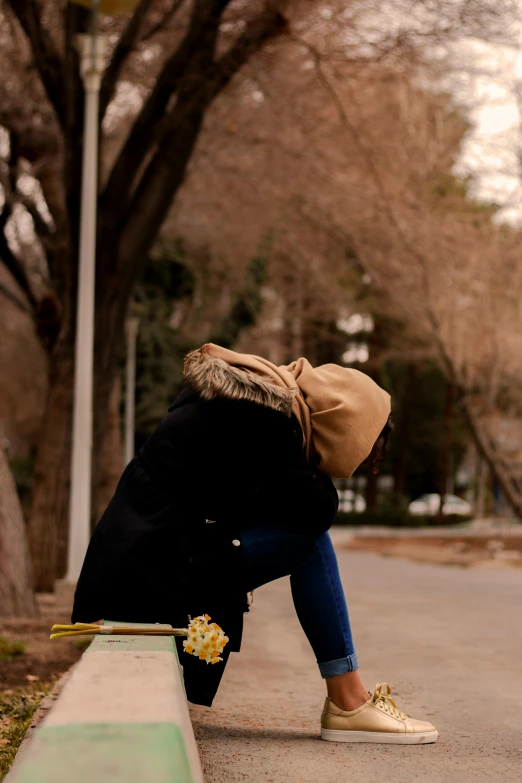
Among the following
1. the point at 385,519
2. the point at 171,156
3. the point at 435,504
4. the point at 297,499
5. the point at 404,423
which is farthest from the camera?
the point at 435,504

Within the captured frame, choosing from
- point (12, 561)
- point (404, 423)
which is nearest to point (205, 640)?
point (12, 561)

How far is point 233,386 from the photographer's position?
351 centimetres

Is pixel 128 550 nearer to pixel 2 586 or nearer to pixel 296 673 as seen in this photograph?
pixel 296 673

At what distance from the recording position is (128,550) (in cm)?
343

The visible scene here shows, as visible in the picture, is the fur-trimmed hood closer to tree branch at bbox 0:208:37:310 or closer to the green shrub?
tree branch at bbox 0:208:37:310

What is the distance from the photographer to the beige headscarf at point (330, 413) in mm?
3721

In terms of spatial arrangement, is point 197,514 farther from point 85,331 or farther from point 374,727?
point 85,331

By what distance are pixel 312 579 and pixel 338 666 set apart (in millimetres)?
313

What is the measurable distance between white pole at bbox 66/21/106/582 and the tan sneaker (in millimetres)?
7106

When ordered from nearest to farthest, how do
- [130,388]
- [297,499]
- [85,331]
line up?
[297,499]
[85,331]
[130,388]

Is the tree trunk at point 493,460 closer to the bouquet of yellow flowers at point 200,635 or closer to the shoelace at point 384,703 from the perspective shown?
the shoelace at point 384,703

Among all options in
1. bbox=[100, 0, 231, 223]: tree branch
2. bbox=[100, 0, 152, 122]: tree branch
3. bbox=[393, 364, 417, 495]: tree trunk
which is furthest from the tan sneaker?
bbox=[393, 364, 417, 495]: tree trunk

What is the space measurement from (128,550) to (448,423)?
37.6 metres

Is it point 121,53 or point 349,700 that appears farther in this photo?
point 121,53
